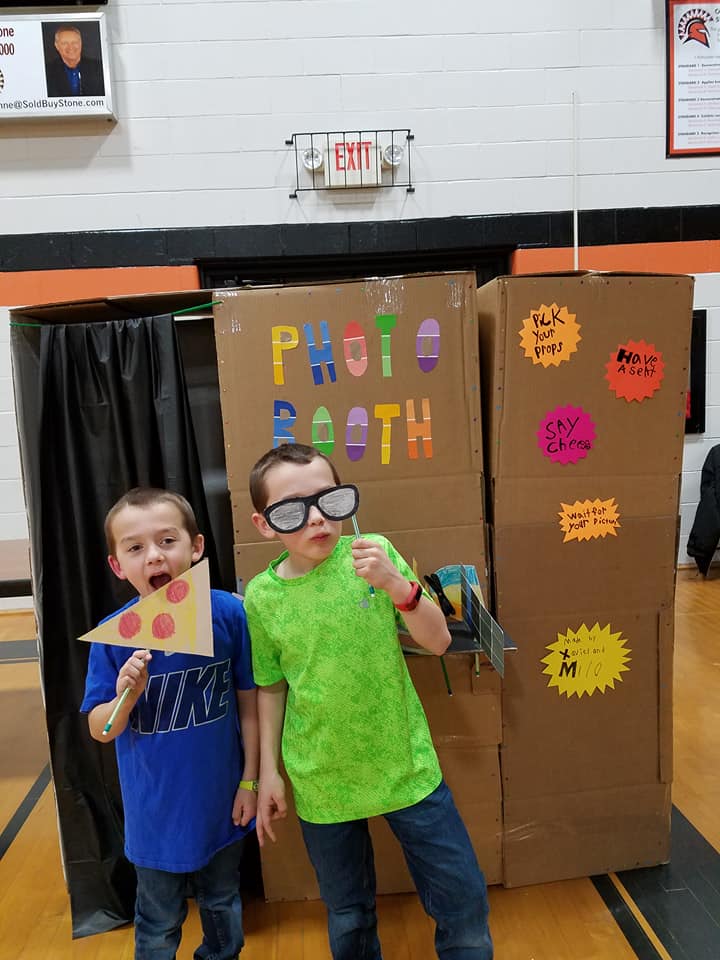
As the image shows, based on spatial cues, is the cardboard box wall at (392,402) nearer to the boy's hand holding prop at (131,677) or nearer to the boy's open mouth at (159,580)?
the boy's open mouth at (159,580)

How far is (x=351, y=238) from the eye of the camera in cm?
437

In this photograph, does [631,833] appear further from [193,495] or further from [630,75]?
[630,75]

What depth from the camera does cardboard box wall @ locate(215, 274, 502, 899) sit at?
1678 mm

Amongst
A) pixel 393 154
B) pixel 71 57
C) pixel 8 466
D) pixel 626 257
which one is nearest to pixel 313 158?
pixel 393 154

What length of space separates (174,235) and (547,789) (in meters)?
3.88

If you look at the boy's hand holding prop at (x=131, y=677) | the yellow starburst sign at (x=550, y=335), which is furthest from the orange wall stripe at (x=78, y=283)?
the boy's hand holding prop at (x=131, y=677)

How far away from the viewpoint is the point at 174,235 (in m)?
4.29

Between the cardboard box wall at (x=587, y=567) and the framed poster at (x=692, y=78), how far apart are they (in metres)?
3.46

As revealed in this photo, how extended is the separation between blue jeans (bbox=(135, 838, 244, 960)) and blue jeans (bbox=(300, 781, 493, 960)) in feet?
0.75

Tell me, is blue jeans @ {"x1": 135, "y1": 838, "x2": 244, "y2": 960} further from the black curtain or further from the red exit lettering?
the red exit lettering

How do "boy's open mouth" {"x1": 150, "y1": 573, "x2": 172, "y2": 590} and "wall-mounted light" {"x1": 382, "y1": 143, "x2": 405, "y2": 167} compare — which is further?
"wall-mounted light" {"x1": 382, "y1": 143, "x2": 405, "y2": 167}

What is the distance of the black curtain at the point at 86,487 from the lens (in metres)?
1.76

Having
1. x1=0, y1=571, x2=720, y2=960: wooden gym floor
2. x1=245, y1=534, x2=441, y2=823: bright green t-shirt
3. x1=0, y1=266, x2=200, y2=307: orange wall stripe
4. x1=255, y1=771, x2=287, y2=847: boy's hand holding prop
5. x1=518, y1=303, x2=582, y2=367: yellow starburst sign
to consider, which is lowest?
x1=0, y1=571, x2=720, y2=960: wooden gym floor

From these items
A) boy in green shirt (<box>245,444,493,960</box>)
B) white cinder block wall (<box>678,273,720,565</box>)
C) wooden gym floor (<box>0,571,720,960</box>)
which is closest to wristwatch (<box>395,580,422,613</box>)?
boy in green shirt (<box>245,444,493,960</box>)
